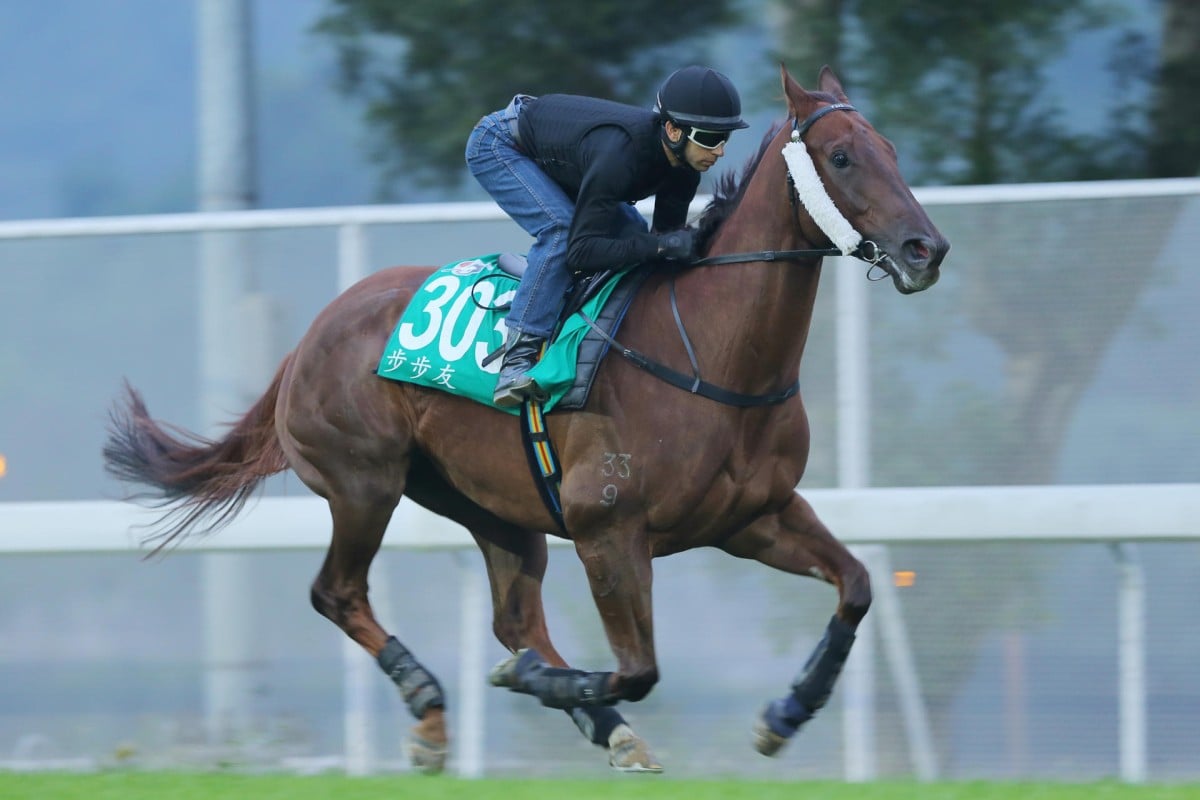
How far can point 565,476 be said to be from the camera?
5.15m

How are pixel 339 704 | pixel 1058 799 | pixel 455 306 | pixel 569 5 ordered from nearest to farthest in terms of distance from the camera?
pixel 1058 799
pixel 455 306
pixel 339 704
pixel 569 5

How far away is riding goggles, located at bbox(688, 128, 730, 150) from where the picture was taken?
4949 mm

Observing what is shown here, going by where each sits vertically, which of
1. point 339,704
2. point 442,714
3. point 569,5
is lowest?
point 339,704

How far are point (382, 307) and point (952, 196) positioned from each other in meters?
2.30

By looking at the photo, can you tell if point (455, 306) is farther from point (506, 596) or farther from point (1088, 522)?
point (1088, 522)

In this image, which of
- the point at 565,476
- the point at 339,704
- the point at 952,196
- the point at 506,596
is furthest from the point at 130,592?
the point at 952,196

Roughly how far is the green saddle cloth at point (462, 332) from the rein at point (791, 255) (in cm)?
18

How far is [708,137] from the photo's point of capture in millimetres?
4969

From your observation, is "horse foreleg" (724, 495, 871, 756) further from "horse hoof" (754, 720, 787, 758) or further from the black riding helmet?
the black riding helmet

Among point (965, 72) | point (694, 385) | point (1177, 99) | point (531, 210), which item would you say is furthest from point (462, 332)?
point (1177, 99)

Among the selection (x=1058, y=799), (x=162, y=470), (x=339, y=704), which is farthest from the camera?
(x=339, y=704)

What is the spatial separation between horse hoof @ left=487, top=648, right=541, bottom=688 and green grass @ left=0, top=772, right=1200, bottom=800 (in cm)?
32

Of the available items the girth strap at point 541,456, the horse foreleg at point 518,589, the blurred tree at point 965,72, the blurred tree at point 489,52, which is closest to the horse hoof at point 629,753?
the horse foreleg at point 518,589

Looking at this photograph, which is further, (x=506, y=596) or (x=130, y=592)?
(x=130, y=592)
